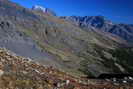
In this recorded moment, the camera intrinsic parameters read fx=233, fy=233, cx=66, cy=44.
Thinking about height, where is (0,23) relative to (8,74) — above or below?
above

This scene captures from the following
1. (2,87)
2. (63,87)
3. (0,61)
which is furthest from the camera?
(0,61)

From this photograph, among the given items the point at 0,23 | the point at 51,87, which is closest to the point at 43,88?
the point at 51,87

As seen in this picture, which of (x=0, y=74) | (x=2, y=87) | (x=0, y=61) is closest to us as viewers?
(x=2, y=87)

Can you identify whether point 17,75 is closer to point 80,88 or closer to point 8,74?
point 8,74

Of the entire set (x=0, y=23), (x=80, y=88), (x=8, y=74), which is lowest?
(x=80, y=88)

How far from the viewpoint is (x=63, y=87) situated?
2030 cm

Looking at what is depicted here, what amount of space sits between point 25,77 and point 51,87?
103 inches

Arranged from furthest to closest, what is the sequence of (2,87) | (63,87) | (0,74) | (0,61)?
(0,61), (63,87), (0,74), (2,87)

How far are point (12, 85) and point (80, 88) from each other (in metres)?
6.21

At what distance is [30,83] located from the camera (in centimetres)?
1934

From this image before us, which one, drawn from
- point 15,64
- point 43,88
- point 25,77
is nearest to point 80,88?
point 43,88

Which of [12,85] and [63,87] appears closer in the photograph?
[12,85]

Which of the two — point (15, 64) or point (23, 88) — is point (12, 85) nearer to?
point (23, 88)

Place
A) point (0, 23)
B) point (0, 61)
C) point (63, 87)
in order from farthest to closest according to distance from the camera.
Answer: point (0, 23) → point (0, 61) → point (63, 87)
